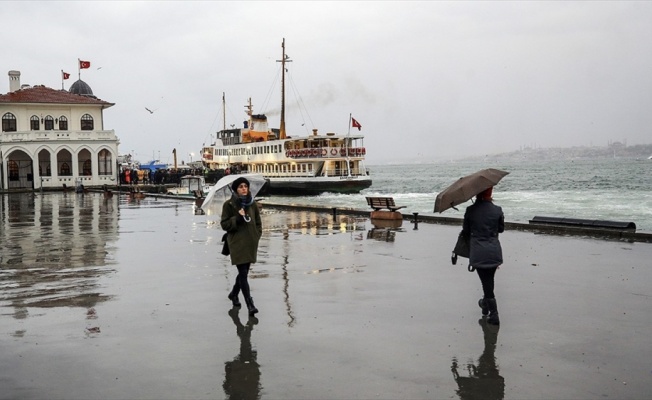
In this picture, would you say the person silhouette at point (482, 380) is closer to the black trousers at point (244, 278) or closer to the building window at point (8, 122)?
the black trousers at point (244, 278)

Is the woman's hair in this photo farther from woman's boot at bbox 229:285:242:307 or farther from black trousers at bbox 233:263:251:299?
woman's boot at bbox 229:285:242:307

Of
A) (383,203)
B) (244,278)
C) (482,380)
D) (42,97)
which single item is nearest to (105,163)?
(42,97)

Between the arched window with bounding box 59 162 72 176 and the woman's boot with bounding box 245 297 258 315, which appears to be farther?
the arched window with bounding box 59 162 72 176

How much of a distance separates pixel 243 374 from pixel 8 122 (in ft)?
175

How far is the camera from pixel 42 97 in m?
53.2

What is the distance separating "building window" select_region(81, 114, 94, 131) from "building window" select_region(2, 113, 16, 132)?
5.33m

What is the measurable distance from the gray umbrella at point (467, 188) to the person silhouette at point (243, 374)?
8.73 feet


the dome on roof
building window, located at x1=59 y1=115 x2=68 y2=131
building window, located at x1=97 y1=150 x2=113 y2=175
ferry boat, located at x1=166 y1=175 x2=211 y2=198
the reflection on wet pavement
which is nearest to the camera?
the reflection on wet pavement

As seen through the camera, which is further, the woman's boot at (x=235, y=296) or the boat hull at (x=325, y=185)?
the boat hull at (x=325, y=185)

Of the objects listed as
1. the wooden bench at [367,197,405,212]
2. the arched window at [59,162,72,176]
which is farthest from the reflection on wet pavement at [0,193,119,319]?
the arched window at [59,162,72,176]

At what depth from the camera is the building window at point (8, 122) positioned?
51.7m

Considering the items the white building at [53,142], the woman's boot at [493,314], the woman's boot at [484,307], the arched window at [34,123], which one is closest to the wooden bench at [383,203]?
the woman's boot at [484,307]

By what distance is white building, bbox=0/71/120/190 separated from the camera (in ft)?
163

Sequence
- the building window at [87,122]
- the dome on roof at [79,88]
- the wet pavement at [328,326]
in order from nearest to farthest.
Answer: the wet pavement at [328,326] < the building window at [87,122] < the dome on roof at [79,88]
